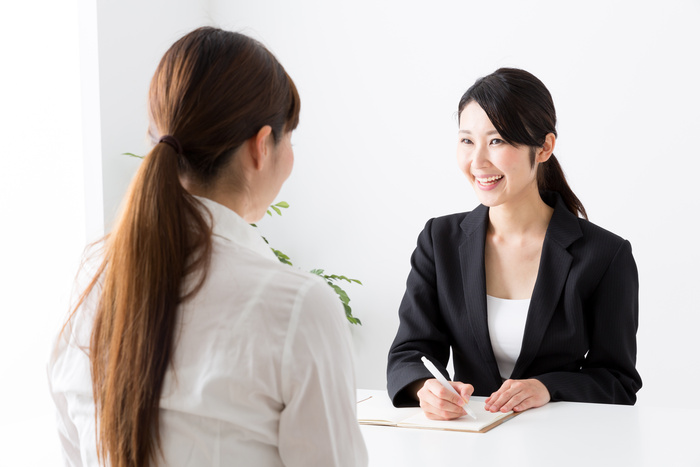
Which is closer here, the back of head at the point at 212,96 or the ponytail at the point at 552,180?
the back of head at the point at 212,96

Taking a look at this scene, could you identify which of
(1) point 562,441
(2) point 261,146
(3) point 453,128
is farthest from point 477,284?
(3) point 453,128

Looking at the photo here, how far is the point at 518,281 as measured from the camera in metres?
2.12

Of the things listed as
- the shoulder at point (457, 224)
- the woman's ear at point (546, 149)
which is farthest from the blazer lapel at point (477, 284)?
the woman's ear at point (546, 149)

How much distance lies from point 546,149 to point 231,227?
145 cm

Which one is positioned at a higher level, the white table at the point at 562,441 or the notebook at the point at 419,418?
the white table at the point at 562,441

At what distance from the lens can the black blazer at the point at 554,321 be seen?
1926 millimetres

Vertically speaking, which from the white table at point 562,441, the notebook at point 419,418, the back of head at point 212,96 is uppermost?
the back of head at point 212,96

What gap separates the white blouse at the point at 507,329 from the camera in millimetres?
2039

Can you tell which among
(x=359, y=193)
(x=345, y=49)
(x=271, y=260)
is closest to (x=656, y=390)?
(x=359, y=193)

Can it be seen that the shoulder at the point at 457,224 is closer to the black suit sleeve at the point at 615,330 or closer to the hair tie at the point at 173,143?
the black suit sleeve at the point at 615,330

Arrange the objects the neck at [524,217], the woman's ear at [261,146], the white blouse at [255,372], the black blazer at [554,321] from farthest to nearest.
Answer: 1. the neck at [524,217]
2. the black blazer at [554,321]
3. the woman's ear at [261,146]
4. the white blouse at [255,372]

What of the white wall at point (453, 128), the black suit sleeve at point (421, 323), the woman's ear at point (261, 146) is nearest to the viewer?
the woman's ear at point (261, 146)

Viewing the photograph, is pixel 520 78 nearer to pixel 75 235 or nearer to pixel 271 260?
pixel 271 260

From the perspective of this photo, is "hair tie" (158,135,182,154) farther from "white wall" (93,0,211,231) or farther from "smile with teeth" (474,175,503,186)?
"white wall" (93,0,211,231)
